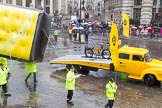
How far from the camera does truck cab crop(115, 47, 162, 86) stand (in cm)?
1873

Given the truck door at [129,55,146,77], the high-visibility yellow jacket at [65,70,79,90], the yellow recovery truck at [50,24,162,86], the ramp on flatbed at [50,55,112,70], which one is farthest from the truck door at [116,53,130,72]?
the high-visibility yellow jacket at [65,70,79,90]

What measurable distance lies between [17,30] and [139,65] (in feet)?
23.0

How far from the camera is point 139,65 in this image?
1922cm

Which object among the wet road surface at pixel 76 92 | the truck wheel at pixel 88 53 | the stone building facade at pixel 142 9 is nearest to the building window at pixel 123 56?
the wet road surface at pixel 76 92

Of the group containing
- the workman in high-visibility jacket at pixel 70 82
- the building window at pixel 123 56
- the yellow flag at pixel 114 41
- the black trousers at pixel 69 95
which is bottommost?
the black trousers at pixel 69 95

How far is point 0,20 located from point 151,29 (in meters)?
31.8

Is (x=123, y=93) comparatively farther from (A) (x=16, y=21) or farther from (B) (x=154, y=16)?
(B) (x=154, y=16)

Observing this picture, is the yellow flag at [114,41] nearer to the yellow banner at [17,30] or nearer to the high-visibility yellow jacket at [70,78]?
the high-visibility yellow jacket at [70,78]

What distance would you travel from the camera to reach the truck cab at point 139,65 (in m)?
18.7

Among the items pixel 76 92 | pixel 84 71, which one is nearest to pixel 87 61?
pixel 84 71

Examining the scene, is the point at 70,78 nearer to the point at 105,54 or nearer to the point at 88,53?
the point at 88,53

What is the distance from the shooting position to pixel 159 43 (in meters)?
41.6

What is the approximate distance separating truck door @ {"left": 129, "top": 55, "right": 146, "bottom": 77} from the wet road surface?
642 millimetres

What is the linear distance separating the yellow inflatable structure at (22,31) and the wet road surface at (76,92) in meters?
1.77
